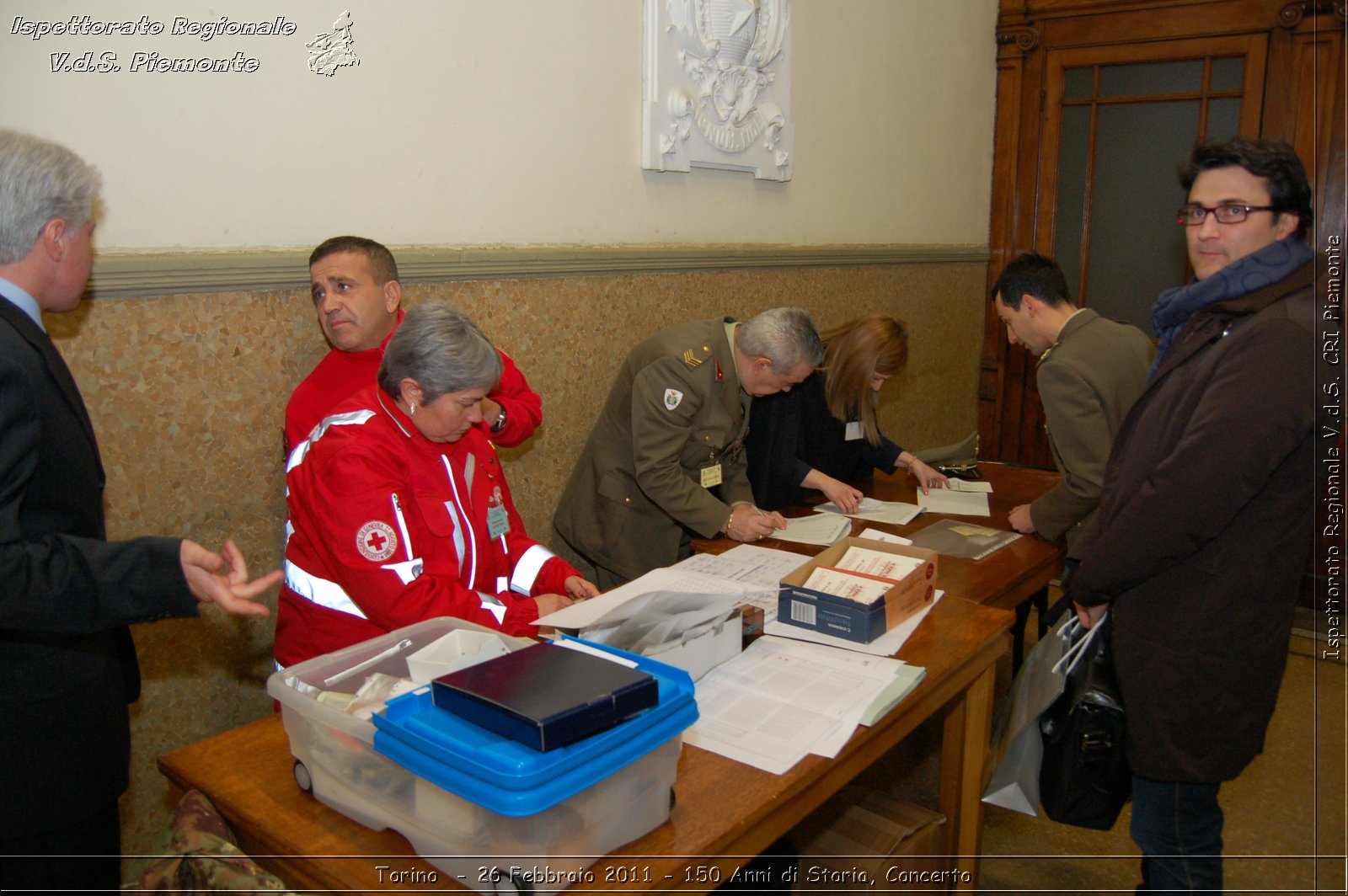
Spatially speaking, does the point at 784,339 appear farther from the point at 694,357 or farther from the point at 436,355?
the point at 436,355

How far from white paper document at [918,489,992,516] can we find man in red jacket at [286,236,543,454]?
5.06 feet

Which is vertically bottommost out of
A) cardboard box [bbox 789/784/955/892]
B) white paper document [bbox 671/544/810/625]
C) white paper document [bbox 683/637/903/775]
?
cardboard box [bbox 789/784/955/892]

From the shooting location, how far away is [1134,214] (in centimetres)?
482

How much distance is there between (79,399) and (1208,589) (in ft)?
6.47

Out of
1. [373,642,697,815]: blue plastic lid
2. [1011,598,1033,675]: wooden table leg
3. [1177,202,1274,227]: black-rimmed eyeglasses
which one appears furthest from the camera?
[1011,598,1033,675]: wooden table leg

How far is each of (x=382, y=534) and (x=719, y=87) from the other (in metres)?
2.21

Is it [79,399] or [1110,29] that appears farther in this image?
[1110,29]

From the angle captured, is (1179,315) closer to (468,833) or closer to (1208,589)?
(1208,589)

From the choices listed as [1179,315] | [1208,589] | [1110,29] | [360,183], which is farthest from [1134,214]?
[360,183]

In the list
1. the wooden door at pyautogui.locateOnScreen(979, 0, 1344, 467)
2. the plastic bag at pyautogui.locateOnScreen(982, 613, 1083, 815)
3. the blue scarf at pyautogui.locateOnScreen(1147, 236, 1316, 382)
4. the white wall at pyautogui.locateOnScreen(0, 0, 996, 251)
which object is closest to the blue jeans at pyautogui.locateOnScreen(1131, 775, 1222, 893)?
the plastic bag at pyautogui.locateOnScreen(982, 613, 1083, 815)

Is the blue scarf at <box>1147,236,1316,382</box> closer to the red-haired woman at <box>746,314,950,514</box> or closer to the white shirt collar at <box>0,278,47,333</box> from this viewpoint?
the red-haired woman at <box>746,314,950,514</box>

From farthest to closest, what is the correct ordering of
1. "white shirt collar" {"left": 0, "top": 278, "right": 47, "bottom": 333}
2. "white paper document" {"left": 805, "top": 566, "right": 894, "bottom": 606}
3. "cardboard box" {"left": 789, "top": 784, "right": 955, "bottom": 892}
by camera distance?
"cardboard box" {"left": 789, "top": 784, "right": 955, "bottom": 892}
"white paper document" {"left": 805, "top": 566, "right": 894, "bottom": 606}
"white shirt collar" {"left": 0, "top": 278, "right": 47, "bottom": 333}

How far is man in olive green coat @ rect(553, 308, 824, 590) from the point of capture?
2695mm

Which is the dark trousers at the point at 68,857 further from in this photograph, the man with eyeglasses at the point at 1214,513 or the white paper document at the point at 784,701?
the man with eyeglasses at the point at 1214,513
